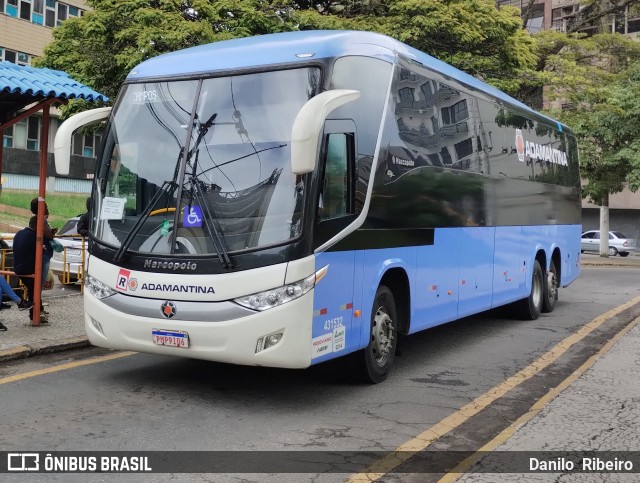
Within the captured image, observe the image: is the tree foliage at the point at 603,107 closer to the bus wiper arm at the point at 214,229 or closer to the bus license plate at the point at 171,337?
the bus wiper arm at the point at 214,229

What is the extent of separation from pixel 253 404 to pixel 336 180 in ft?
6.71

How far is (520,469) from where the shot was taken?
493 cm

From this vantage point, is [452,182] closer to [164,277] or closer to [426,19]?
[164,277]

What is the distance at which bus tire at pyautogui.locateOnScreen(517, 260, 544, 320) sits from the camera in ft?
41.7

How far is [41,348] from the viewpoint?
8.12 m

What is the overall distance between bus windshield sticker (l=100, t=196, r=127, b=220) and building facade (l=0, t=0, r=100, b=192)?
3468cm

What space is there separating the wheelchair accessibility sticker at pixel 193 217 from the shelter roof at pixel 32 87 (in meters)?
3.22

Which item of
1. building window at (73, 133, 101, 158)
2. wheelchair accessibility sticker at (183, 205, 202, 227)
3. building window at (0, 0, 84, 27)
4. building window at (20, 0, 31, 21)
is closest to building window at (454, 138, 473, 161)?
wheelchair accessibility sticker at (183, 205, 202, 227)

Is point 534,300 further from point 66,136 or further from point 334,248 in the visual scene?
point 66,136

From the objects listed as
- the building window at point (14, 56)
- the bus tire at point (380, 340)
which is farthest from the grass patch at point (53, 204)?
the bus tire at point (380, 340)

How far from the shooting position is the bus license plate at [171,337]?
6.21 metres

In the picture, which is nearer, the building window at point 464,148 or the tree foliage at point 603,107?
the building window at point 464,148

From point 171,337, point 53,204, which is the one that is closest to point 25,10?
point 53,204

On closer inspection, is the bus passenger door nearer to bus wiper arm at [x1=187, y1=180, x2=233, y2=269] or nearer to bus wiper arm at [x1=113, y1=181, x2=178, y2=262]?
bus wiper arm at [x1=187, y1=180, x2=233, y2=269]
